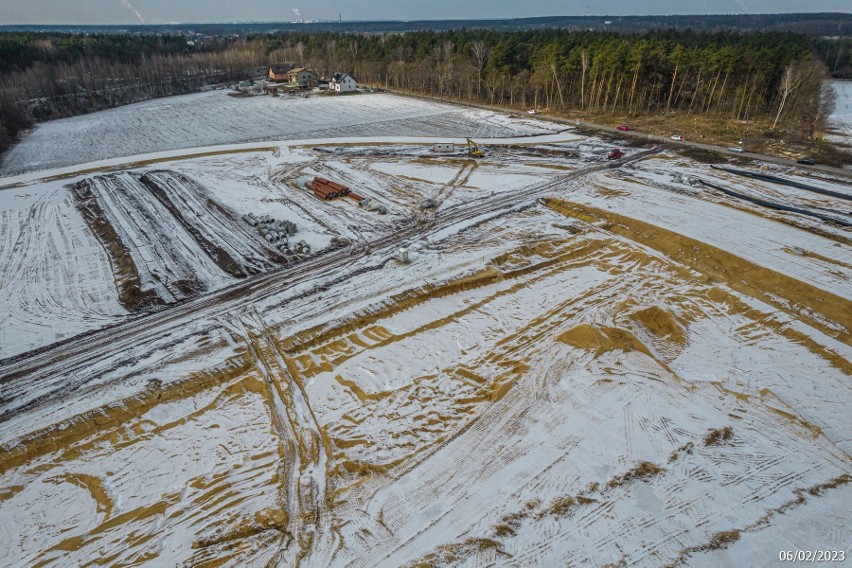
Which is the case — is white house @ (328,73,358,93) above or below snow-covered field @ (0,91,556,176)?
above

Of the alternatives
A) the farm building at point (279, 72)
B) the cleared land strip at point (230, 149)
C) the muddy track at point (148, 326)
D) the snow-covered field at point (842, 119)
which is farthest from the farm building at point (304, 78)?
the snow-covered field at point (842, 119)

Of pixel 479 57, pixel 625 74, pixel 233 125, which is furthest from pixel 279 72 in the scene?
pixel 625 74

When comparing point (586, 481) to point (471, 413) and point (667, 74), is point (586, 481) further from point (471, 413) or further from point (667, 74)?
point (667, 74)

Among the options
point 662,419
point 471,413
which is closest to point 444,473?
point 471,413

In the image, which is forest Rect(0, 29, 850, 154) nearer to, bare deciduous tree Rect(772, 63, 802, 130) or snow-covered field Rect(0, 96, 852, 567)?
bare deciduous tree Rect(772, 63, 802, 130)
